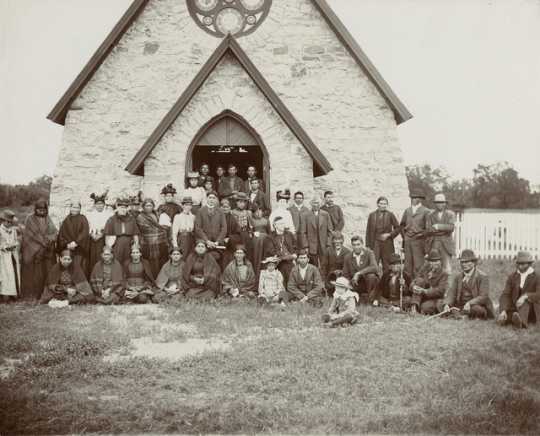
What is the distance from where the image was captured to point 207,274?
985 centimetres

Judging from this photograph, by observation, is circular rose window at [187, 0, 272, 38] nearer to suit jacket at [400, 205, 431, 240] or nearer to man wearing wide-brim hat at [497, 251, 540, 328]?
suit jacket at [400, 205, 431, 240]

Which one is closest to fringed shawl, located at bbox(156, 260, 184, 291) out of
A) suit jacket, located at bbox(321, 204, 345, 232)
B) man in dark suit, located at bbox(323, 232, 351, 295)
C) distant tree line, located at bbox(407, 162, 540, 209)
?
man in dark suit, located at bbox(323, 232, 351, 295)

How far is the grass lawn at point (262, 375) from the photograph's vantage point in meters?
4.90

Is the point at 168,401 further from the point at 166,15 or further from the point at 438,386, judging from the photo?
the point at 166,15

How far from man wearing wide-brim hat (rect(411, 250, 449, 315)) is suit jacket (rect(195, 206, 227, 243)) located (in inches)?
133

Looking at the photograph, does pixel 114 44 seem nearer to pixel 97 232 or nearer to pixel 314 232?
pixel 97 232

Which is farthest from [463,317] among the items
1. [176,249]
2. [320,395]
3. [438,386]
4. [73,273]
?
[73,273]

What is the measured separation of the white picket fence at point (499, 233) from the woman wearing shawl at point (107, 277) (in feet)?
36.7

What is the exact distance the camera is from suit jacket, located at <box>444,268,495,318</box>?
28.0 ft

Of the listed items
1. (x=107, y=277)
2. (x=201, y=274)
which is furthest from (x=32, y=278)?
(x=201, y=274)

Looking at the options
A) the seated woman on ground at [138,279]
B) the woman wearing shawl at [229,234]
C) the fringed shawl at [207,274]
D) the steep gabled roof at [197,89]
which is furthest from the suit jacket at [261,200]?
the seated woman on ground at [138,279]

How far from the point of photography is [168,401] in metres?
5.26

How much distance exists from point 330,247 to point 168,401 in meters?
6.07

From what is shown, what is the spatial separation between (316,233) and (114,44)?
22.1 ft
